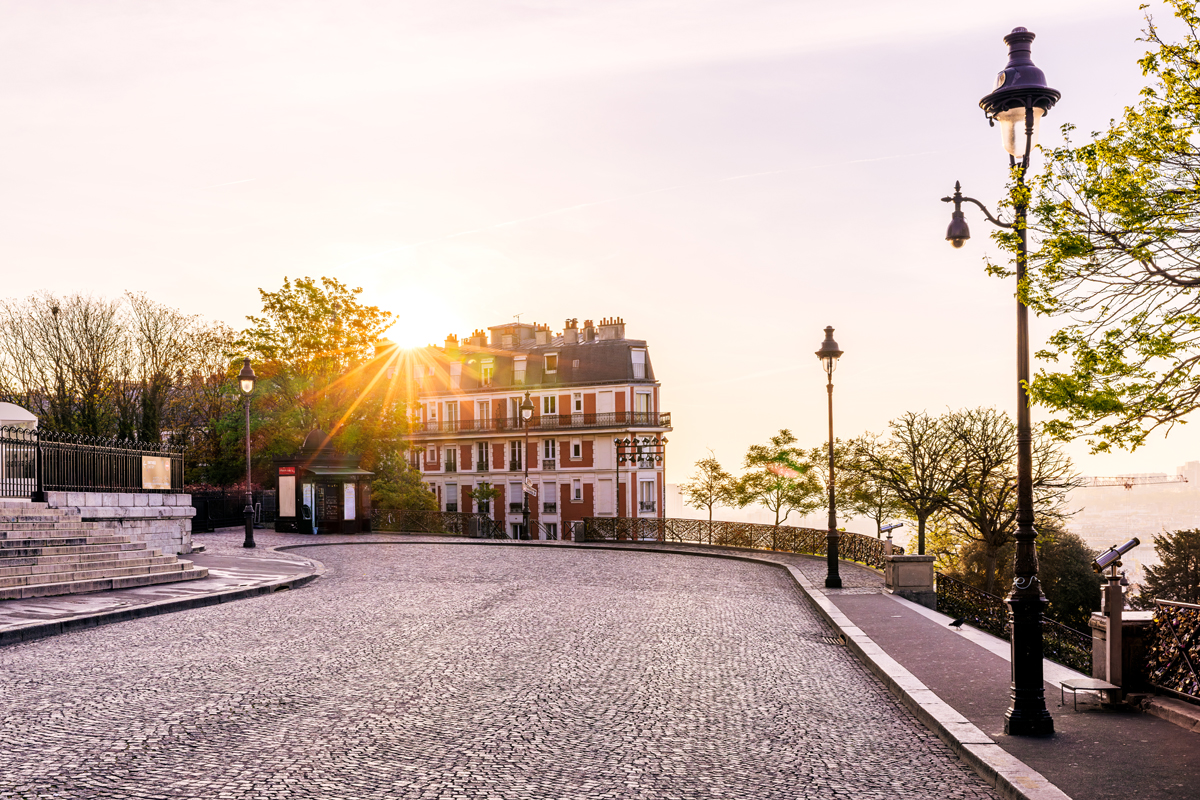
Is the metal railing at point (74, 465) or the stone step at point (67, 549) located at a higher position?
the metal railing at point (74, 465)

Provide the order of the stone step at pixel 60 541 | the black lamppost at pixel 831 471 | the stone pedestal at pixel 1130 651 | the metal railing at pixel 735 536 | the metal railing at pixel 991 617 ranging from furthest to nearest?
the metal railing at pixel 735 536 < the black lamppost at pixel 831 471 < the stone step at pixel 60 541 < the metal railing at pixel 991 617 < the stone pedestal at pixel 1130 651

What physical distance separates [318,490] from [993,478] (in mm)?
28439

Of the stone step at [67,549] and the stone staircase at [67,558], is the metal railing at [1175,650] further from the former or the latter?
the stone step at [67,549]

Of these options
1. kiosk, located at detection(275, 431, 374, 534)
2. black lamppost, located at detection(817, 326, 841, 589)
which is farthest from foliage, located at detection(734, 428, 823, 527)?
black lamppost, located at detection(817, 326, 841, 589)

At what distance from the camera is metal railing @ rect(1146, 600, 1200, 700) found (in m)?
7.59

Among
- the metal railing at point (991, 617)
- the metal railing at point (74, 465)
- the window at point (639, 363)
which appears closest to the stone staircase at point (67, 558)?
the metal railing at point (74, 465)

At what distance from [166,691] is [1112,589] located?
337 inches

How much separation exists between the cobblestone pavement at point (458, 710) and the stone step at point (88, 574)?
3.31m

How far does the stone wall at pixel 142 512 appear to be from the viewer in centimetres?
2128

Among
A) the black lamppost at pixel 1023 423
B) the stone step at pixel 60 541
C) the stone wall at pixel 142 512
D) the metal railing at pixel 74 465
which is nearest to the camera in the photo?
the black lamppost at pixel 1023 423

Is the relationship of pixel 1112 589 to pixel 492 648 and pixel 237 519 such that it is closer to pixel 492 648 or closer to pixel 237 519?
pixel 492 648

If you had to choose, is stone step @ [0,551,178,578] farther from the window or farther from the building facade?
the window

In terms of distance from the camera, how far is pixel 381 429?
151 ft

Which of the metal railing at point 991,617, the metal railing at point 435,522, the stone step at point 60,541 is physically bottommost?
the metal railing at point 435,522
